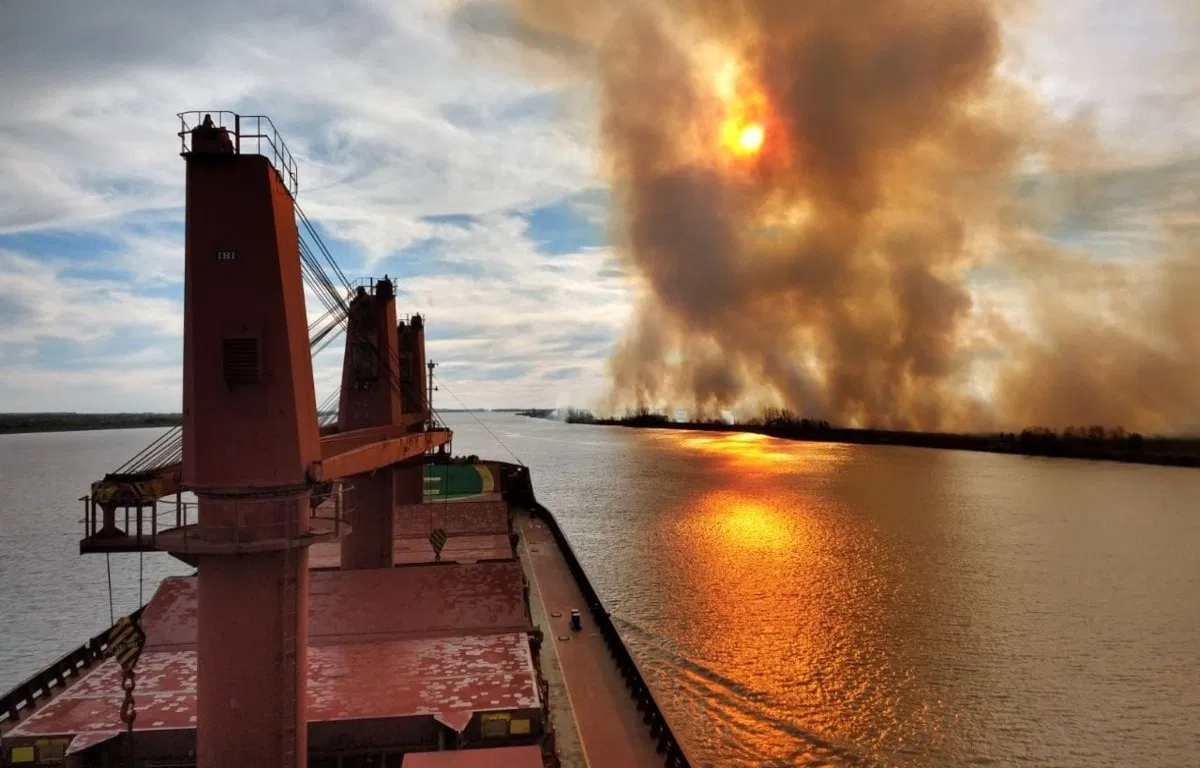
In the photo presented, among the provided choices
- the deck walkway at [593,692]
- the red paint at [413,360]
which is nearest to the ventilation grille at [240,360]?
the deck walkway at [593,692]

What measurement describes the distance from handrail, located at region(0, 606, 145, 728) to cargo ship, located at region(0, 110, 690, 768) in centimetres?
8

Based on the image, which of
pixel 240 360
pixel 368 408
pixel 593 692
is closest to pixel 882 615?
pixel 593 692

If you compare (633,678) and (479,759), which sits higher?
(479,759)

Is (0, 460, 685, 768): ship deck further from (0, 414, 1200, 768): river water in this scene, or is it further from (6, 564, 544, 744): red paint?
(0, 414, 1200, 768): river water

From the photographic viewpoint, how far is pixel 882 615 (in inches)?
1281

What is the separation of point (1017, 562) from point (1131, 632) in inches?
547

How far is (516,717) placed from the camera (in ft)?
44.6

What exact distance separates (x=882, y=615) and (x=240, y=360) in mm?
30212

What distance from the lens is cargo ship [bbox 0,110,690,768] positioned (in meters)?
11.1

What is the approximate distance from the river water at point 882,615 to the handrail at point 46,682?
396 inches

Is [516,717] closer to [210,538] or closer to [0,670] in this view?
[210,538]

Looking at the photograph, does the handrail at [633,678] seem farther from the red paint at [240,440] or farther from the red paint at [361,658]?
the red paint at [240,440]

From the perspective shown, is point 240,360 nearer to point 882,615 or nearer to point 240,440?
point 240,440

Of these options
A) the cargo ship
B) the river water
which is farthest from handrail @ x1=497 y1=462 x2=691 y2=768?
the river water
